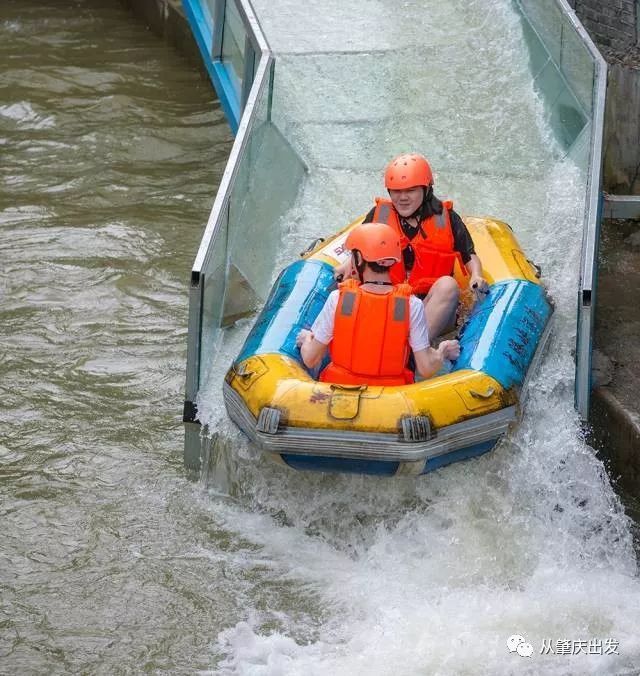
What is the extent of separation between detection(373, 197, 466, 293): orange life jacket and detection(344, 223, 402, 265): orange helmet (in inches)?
26.7

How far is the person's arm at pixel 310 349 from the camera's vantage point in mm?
5805

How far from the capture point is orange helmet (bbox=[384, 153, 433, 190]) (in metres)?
6.29

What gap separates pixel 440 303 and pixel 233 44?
2.97 m

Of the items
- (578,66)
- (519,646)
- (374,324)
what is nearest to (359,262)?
(374,324)

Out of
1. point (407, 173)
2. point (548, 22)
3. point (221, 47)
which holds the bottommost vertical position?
point (407, 173)

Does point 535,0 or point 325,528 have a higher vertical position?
point 535,0

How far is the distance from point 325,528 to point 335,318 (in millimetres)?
975

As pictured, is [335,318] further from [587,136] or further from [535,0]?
[535,0]

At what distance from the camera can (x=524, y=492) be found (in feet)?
19.0

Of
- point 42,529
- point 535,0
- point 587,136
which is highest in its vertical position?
point 535,0

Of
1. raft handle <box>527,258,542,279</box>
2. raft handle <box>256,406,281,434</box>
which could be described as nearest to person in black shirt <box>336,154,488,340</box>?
raft handle <box>527,258,542,279</box>

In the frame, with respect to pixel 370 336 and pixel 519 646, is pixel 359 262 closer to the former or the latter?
pixel 370 336

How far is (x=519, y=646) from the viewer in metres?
5.12

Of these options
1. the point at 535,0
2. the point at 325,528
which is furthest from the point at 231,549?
the point at 535,0
